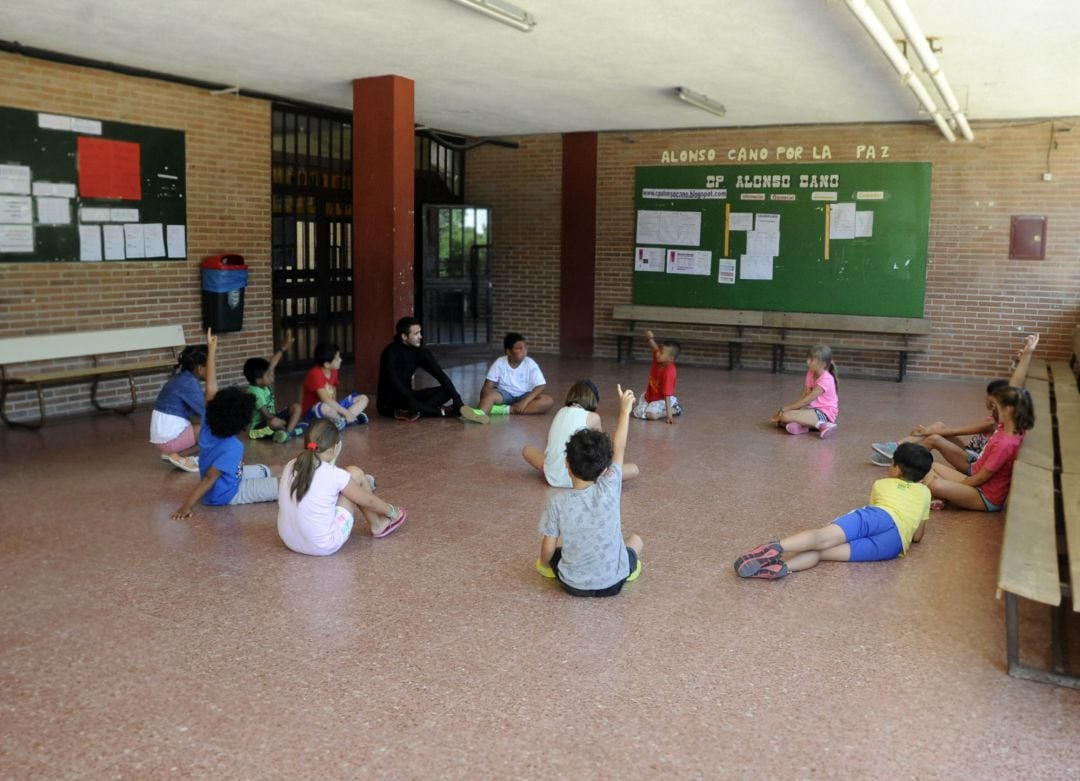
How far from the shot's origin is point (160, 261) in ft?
33.0

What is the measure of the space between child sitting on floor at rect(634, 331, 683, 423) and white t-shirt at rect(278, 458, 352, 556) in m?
4.63

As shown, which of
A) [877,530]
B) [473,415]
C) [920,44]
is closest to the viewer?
[877,530]

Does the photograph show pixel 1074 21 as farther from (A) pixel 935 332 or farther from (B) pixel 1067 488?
(A) pixel 935 332

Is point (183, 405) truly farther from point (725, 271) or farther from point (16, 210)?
point (725, 271)

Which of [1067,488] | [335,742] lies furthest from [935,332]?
[335,742]

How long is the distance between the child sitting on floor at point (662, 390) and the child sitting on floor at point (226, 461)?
13.5 feet

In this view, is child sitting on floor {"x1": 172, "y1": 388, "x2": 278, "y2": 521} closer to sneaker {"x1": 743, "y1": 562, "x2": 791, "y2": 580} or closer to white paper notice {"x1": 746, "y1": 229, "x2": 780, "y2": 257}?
sneaker {"x1": 743, "y1": 562, "x2": 791, "y2": 580}

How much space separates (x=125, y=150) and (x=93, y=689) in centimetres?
716

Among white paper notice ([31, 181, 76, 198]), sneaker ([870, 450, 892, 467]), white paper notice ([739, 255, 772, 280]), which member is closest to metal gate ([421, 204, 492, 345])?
white paper notice ([739, 255, 772, 280])

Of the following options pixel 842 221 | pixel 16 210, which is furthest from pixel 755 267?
pixel 16 210

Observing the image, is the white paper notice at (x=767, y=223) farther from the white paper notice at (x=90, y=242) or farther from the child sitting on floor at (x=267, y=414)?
the white paper notice at (x=90, y=242)

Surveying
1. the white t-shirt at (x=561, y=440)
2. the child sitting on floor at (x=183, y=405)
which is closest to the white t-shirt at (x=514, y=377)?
the white t-shirt at (x=561, y=440)

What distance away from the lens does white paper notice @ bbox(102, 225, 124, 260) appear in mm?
9516

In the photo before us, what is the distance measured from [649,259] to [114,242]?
24.5ft
